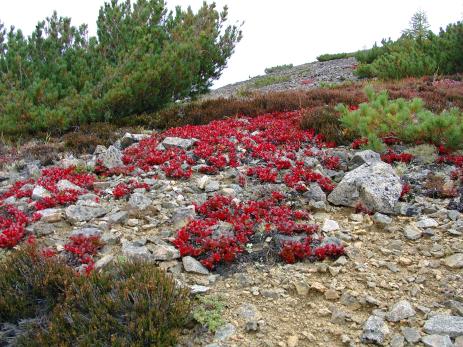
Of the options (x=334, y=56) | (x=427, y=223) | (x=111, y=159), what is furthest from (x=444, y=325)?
(x=334, y=56)

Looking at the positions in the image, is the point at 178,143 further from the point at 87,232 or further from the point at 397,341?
the point at 397,341

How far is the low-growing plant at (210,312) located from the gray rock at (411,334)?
1.59 meters

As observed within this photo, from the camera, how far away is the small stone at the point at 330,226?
18.9 ft

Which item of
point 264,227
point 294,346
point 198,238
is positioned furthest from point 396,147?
point 294,346

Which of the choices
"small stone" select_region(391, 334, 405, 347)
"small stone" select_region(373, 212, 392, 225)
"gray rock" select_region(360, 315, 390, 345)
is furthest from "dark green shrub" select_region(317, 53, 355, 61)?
"small stone" select_region(391, 334, 405, 347)

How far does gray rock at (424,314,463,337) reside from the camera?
3849 millimetres

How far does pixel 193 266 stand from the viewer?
4.96m

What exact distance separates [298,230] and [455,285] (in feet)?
6.03

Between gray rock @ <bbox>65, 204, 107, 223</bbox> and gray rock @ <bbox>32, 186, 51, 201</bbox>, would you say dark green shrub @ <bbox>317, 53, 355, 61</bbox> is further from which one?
gray rock @ <bbox>65, 204, 107, 223</bbox>

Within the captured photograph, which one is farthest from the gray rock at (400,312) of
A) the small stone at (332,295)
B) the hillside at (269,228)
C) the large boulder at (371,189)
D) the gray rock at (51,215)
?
the gray rock at (51,215)

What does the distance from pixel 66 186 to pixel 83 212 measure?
1.02 metres

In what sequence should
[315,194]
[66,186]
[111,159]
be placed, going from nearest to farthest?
[315,194], [66,186], [111,159]

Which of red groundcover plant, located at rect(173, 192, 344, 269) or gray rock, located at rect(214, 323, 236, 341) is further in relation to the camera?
red groundcover plant, located at rect(173, 192, 344, 269)

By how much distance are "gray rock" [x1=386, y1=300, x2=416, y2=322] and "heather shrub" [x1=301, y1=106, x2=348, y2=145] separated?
17.3 ft
